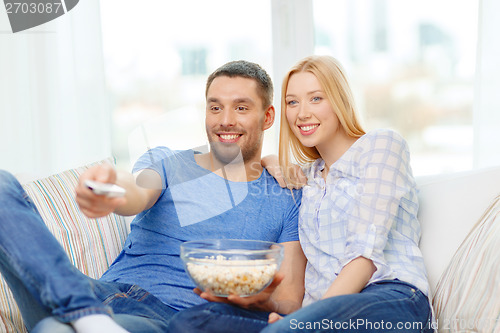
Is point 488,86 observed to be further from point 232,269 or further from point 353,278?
point 232,269

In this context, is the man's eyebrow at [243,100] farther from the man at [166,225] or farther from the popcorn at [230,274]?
the popcorn at [230,274]

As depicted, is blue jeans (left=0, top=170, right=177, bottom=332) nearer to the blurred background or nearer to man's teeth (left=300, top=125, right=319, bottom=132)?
man's teeth (left=300, top=125, right=319, bottom=132)

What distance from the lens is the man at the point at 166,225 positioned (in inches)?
46.0

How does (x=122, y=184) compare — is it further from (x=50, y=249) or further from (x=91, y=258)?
(x=91, y=258)

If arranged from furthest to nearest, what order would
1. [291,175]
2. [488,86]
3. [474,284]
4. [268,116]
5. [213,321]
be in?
[488,86]
[268,116]
[291,175]
[474,284]
[213,321]

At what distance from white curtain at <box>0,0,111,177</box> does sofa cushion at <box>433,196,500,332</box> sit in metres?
1.67

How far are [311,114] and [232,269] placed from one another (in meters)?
0.61

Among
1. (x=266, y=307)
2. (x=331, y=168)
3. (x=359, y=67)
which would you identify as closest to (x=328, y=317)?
(x=266, y=307)

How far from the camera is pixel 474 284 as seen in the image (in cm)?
139

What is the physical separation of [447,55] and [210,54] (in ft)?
3.70

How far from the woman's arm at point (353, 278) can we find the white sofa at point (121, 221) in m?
0.25

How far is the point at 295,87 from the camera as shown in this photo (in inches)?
65.6

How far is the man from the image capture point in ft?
3.84

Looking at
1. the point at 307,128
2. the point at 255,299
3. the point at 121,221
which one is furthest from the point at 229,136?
the point at 255,299
